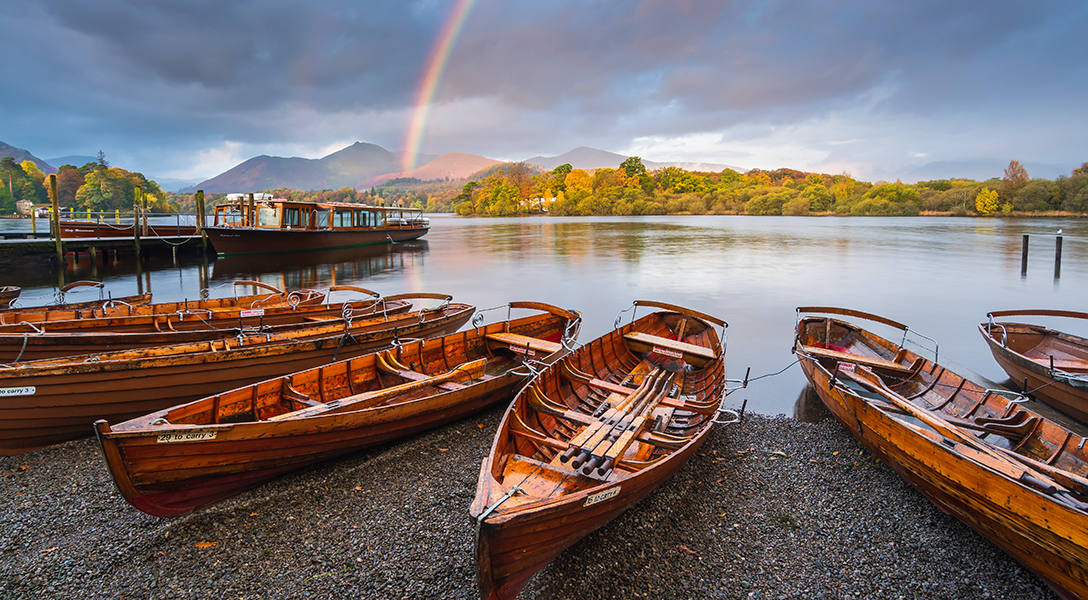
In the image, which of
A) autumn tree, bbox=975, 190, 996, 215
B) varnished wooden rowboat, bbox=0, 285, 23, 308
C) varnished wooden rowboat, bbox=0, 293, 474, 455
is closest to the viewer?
varnished wooden rowboat, bbox=0, 293, 474, 455

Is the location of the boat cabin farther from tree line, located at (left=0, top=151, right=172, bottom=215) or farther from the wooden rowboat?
tree line, located at (left=0, top=151, right=172, bottom=215)

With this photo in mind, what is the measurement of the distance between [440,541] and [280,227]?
112 feet

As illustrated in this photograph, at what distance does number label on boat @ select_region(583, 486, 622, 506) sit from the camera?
4.05 metres

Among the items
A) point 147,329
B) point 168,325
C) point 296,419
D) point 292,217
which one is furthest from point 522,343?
point 292,217

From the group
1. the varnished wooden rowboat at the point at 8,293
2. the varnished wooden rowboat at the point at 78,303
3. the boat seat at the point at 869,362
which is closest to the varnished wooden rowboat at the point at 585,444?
the boat seat at the point at 869,362

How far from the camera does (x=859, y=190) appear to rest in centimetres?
14800

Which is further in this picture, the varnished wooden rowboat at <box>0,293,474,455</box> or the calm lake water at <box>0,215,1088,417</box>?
the calm lake water at <box>0,215,1088,417</box>

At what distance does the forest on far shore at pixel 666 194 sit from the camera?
102 metres

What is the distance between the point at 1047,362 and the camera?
28.5 ft

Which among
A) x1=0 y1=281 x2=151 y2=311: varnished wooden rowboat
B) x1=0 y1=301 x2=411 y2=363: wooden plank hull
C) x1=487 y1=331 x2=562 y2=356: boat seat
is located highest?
x1=0 y1=281 x2=151 y2=311: varnished wooden rowboat

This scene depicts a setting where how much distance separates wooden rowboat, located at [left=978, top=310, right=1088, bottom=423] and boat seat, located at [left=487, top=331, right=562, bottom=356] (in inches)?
299

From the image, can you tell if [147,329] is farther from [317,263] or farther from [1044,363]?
[317,263]

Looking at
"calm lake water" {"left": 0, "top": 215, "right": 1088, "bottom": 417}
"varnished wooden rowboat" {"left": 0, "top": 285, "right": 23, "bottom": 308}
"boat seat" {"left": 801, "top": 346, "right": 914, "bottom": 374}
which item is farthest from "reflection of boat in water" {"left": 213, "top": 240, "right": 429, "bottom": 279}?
"boat seat" {"left": 801, "top": 346, "right": 914, "bottom": 374}

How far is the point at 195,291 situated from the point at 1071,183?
131358 mm
